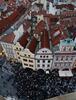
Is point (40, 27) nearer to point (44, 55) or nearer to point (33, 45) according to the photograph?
point (33, 45)

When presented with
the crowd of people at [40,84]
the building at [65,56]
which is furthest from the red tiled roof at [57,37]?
the crowd of people at [40,84]

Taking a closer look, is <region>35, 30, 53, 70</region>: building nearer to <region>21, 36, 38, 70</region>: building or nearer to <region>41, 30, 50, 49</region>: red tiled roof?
<region>41, 30, 50, 49</region>: red tiled roof

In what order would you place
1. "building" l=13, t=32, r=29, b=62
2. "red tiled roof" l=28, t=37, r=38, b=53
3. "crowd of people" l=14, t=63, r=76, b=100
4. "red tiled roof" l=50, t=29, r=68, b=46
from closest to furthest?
"crowd of people" l=14, t=63, r=76, b=100 → "red tiled roof" l=28, t=37, r=38, b=53 → "building" l=13, t=32, r=29, b=62 → "red tiled roof" l=50, t=29, r=68, b=46

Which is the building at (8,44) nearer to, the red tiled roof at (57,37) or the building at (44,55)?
the building at (44,55)

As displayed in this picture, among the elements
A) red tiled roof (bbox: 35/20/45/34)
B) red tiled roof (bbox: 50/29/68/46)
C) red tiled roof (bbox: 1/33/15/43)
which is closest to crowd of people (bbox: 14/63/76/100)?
red tiled roof (bbox: 50/29/68/46)

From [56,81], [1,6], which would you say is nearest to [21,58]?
[56,81]
